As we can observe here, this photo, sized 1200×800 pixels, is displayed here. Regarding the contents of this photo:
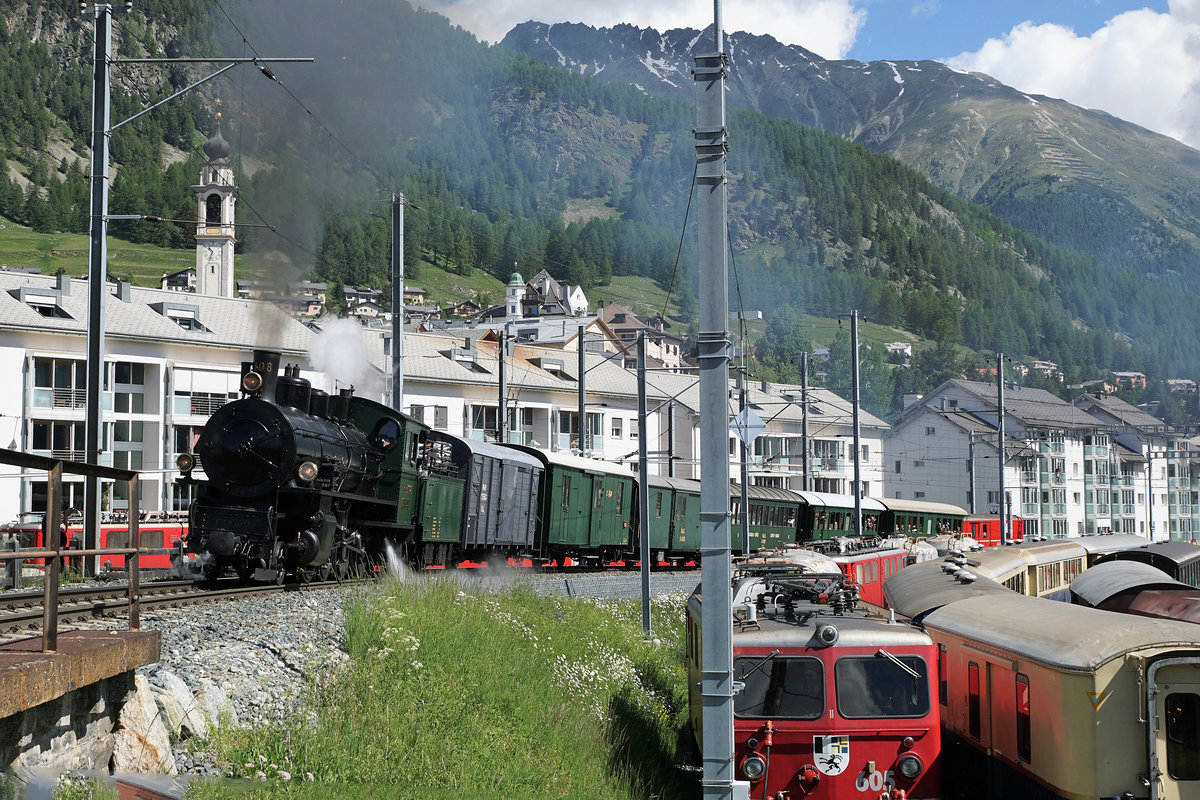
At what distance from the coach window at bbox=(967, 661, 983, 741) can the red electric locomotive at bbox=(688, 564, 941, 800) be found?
55.8 inches

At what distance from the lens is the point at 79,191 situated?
185 meters

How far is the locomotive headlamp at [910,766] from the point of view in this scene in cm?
1159

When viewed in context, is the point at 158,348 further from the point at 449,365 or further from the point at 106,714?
the point at 106,714

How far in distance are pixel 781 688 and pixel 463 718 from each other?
137 inches

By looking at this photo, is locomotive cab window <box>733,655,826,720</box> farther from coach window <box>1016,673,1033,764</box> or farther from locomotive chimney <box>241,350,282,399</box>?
locomotive chimney <box>241,350,282,399</box>

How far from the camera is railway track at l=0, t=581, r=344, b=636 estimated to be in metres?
13.2

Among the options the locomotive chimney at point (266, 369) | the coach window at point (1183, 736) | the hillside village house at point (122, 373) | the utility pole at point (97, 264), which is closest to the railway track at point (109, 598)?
the utility pole at point (97, 264)

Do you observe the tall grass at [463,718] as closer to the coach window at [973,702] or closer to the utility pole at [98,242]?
the coach window at [973,702]

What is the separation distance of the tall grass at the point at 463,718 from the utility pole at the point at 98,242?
680cm

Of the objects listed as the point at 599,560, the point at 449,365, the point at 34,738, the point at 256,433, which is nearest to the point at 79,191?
the point at 449,365

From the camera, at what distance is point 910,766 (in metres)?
11.6

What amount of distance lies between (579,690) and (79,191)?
190158 millimetres

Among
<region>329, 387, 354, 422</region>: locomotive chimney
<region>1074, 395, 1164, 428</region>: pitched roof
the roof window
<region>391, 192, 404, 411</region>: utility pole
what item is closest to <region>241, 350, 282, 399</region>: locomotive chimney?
<region>329, 387, 354, 422</region>: locomotive chimney

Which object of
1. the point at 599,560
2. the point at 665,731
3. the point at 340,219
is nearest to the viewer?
the point at 665,731
